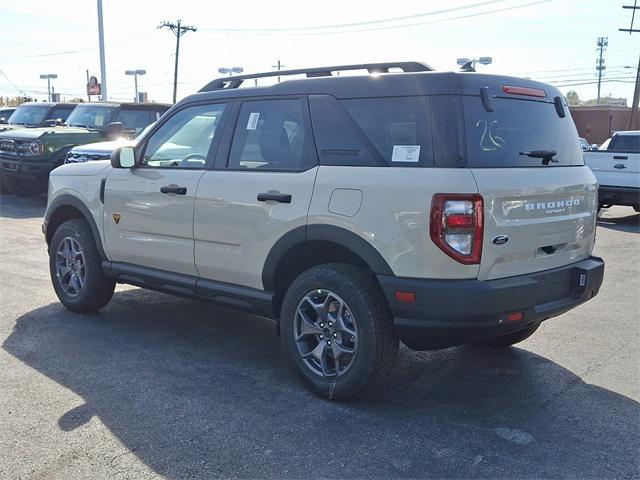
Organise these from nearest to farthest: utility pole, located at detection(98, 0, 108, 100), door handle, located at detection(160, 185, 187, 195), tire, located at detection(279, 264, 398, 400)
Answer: tire, located at detection(279, 264, 398, 400) < door handle, located at detection(160, 185, 187, 195) < utility pole, located at detection(98, 0, 108, 100)

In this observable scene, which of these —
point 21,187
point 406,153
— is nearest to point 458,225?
point 406,153

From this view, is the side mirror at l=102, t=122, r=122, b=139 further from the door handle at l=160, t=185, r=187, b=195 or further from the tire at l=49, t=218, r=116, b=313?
the door handle at l=160, t=185, r=187, b=195

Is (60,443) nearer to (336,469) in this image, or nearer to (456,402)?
(336,469)

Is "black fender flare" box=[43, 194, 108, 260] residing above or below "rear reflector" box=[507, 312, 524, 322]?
above

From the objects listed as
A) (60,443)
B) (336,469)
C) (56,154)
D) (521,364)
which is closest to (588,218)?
(521,364)

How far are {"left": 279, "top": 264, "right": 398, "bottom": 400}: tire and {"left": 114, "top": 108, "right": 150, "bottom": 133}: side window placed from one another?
10.9 m

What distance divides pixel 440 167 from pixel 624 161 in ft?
35.6

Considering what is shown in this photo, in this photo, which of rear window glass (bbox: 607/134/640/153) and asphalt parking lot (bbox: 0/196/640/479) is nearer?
asphalt parking lot (bbox: 0/196/640/479)

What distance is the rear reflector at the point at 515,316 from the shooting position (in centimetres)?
387

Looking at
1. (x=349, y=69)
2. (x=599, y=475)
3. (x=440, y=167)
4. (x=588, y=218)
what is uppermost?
Result: (x=349, y=69)

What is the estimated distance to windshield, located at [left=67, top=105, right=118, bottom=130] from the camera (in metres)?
14.3

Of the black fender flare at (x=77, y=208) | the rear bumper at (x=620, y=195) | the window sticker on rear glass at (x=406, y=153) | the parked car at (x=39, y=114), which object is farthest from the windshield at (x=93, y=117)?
the window sticker on rear glass at (x=406, y=153)

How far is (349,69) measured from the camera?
4551 millimetres

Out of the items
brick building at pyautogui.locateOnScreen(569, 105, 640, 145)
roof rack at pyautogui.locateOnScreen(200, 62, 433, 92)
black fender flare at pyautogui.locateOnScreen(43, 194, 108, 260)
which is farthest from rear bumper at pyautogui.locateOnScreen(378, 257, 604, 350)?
brick building at pyautogui.locateOnScreen(569, 105, 640, 145)
